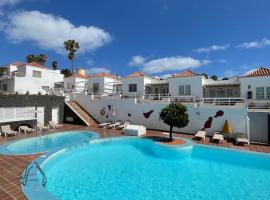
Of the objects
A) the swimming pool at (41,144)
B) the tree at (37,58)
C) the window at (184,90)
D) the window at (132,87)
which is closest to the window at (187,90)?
the window at (184,90)

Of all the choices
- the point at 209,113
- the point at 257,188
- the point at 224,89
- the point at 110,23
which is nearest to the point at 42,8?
the point at 110,23

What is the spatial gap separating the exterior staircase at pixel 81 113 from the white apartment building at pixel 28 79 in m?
9.37

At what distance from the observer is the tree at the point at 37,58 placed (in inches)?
2254

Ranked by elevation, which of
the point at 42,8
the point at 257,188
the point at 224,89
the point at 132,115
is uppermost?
the point at 42,8

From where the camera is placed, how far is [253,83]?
21.7m

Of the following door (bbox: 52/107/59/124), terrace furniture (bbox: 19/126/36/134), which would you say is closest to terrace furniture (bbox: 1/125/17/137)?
terrace furniture (bbox: 19/126/36/134)

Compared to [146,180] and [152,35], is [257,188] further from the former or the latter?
[152,35]

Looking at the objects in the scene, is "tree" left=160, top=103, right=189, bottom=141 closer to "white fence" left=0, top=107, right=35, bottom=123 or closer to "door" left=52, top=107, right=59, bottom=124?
"white fence" left=0, top=107, right=35, bottom=123

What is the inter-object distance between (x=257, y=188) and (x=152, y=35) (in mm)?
22164

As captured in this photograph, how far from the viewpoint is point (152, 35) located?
25.9 m

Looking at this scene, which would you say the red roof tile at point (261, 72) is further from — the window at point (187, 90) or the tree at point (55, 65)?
the tree at point (55, 65)

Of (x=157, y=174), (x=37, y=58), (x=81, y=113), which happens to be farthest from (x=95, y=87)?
(x=37, y=58)

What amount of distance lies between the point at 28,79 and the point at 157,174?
32.2 m

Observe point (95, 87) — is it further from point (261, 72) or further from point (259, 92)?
point (261, 72)
